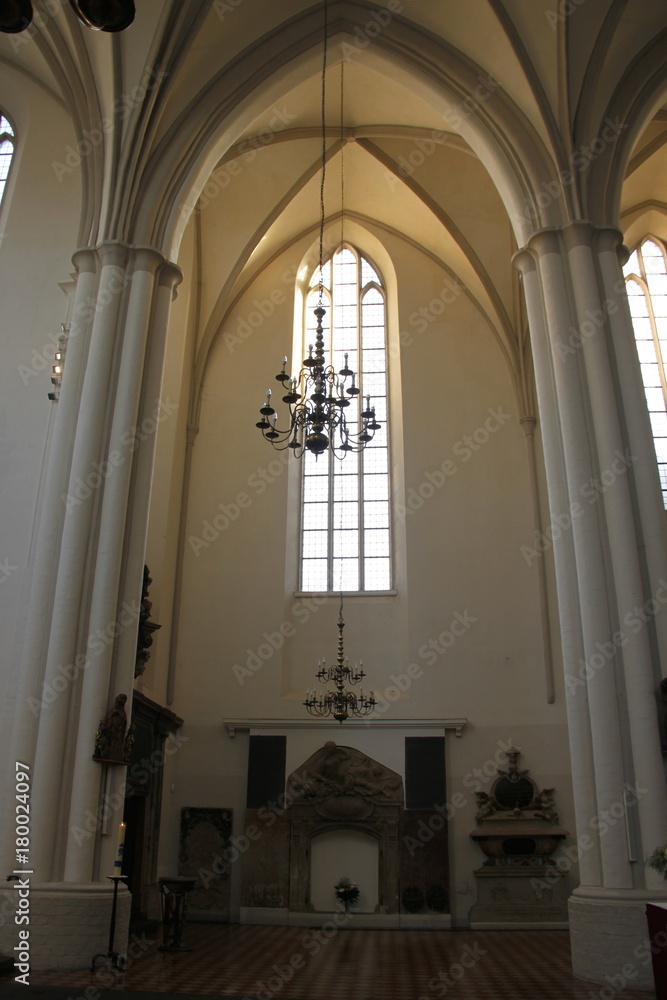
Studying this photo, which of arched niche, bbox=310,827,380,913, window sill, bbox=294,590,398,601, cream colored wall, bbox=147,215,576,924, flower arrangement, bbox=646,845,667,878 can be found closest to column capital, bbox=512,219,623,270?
cream colored wall, bbox=147,215,576,924

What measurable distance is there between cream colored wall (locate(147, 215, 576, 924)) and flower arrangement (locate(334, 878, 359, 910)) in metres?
1.64

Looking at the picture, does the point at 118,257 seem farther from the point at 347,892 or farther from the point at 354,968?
the point at 347,892

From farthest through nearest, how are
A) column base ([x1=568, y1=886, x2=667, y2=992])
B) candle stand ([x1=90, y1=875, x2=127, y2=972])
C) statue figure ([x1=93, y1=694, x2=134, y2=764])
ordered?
statue figure ([x1=93, y1=694, x2=134, y2=764]), candle stand ([x1=90, y1=875, x2=127, y2=972]), column base ([x1=568, y1=886, x2=667, y2=992])

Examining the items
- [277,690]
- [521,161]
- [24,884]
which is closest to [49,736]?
[24,884]

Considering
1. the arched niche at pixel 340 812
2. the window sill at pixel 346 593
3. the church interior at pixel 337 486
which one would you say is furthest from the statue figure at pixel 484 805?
the window sill at pixel 346 593

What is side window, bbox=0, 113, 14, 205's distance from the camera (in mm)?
13547

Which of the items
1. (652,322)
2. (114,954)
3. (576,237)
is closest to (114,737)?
(114,954)

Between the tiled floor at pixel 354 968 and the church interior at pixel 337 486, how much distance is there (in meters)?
0.17

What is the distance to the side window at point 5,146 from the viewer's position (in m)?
13.5

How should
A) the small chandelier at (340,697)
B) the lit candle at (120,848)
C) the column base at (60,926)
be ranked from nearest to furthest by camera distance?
the column base at (60,926) → the lit candle at (120,848) → the small chandelier at (340,697)

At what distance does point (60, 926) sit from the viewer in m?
8.03

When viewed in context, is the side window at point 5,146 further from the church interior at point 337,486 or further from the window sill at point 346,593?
the window sill at point 346,593

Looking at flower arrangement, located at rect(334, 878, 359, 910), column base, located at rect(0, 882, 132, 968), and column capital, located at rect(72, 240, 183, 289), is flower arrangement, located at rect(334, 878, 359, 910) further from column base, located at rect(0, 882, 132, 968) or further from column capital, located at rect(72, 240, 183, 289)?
column capital, located at rect(72, 240, 183, 289)

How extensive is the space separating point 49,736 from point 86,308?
5.29 m
